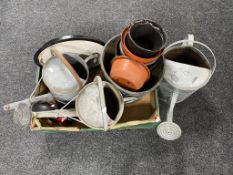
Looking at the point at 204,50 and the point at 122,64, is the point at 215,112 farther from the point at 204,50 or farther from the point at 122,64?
the point at 122,64

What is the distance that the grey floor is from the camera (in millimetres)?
1273

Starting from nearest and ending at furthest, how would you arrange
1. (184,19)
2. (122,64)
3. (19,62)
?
(122,64) < (19,62) < (184,19)

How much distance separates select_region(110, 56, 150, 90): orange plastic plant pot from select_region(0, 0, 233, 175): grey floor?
42 centimetres

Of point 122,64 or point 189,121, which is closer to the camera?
point 122,64

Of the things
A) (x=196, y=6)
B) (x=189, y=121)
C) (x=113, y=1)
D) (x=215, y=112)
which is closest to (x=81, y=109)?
(x=189, y=121)

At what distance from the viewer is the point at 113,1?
1.58 meters

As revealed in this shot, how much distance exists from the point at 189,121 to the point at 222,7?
707 millimetres

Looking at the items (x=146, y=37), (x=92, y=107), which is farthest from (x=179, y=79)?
(x=92, y=107)

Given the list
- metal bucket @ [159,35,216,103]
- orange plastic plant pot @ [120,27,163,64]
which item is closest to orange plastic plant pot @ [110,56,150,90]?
orange plastic plant pot @ [120,27,163,64]

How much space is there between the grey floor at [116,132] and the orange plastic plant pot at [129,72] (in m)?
0.42

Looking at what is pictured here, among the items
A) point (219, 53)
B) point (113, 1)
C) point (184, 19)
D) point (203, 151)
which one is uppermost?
point (113, 1)

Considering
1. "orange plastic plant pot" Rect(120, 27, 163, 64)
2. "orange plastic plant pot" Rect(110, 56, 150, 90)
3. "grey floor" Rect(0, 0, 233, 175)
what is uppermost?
"orange plastic plant pot" Rect(120, 27, 163, 64)

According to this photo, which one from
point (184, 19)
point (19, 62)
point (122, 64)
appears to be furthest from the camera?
point (184, 19)

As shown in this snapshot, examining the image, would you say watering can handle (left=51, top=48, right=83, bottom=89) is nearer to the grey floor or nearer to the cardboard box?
the cardboard box
